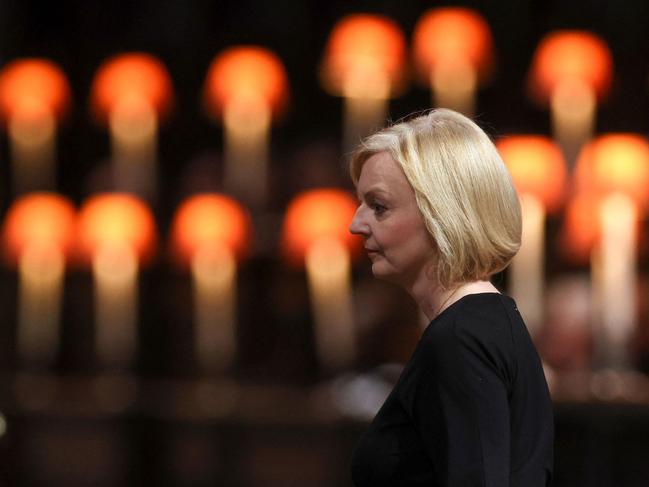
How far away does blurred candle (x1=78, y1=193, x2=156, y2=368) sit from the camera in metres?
6.70

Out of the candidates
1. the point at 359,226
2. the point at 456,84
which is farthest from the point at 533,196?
the point at 359,226

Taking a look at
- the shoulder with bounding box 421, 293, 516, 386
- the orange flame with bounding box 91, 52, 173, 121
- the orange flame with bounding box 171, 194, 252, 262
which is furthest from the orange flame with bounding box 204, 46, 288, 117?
the shoulder with bounding box 421, 293, 516, 386

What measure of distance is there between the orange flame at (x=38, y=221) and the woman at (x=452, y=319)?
5.36 m

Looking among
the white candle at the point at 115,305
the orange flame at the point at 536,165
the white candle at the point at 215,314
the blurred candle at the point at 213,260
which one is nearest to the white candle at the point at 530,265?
the orange flame at the point at 536,165

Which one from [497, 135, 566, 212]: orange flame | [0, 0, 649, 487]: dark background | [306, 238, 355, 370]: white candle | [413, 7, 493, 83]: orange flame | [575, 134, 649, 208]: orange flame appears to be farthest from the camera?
[306, 238, 355, 370]: white candle

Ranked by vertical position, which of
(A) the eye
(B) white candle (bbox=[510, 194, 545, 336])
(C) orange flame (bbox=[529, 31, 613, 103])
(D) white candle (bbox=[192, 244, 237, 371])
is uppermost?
(C) orange flame (bbox=[529, 31, 613, 103])

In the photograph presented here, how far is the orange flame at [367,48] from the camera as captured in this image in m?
6.54

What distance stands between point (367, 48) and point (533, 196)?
3.39 feet

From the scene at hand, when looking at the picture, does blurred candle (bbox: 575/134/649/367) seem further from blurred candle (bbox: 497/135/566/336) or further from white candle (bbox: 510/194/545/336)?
white candle (bbox: 510/194/545/336)

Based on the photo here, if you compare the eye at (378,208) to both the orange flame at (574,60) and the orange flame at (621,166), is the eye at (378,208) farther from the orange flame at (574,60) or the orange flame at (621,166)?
the orange flame at (574,60)

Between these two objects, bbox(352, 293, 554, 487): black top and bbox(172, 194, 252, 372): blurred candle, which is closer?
bbox(352, 293, 554, 487): black top

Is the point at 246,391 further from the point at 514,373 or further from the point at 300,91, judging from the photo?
the point at 514,373

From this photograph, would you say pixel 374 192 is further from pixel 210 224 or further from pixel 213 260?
pixel 213 260

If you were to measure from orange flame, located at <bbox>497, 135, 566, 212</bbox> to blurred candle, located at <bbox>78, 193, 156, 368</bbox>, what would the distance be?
1759mm
